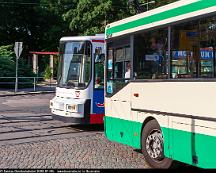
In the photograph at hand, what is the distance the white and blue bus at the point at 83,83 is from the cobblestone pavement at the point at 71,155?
61.6 inches

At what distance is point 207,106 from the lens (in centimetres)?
612

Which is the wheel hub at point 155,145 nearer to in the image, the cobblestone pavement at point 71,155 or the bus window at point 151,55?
the cobblestone pavement at point 71,155

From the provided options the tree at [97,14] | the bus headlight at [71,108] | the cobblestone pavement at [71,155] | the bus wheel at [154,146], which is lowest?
the cobblestone pavement at [71,155]

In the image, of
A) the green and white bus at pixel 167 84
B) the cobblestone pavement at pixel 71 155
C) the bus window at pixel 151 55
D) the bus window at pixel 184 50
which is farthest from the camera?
the cobblestone pavement at pixel 71 155

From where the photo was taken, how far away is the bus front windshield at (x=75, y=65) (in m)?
12.6

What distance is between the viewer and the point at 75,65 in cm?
1288

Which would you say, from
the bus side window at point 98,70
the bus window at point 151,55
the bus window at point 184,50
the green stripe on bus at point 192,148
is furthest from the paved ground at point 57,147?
the bus window at point 184,50

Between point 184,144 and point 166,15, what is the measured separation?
7.01ft

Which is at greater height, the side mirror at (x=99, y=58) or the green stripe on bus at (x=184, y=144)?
the side mirror at (x=99, y=58)

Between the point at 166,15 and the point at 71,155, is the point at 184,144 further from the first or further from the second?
the point at 71,155

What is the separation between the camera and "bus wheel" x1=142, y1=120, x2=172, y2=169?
7.50 m

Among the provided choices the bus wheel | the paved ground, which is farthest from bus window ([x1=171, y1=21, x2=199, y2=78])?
the paved ground

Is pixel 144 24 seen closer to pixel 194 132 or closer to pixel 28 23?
pixel 194 132

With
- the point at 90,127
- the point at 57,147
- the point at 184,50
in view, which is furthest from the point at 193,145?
the point at 90,127
